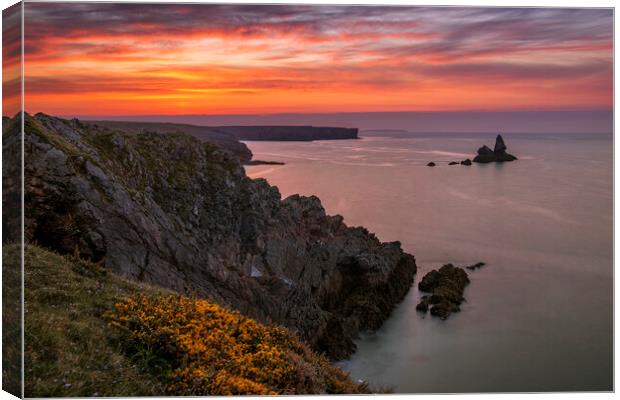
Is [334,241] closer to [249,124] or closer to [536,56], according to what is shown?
[249,124]

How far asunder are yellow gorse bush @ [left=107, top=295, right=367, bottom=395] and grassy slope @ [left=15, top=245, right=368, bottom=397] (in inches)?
1.8

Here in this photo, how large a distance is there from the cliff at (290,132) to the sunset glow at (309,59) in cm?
211

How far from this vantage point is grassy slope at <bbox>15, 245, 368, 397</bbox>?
28.0 ft

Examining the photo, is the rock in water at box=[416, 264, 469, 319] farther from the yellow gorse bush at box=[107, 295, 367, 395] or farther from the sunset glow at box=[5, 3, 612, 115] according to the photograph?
the yellow gorse bush at box=[107, 295, 367, 395]

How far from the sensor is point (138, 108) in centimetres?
1950

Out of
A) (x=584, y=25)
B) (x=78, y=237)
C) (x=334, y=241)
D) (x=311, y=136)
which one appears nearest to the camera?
(x=78, y=237)

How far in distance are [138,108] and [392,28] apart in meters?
8.75

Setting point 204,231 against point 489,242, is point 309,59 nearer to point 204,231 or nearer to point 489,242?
point 489,242

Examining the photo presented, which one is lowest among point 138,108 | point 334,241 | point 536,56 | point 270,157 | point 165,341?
point 334,241

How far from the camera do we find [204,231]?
25.2m

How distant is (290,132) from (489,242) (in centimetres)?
836

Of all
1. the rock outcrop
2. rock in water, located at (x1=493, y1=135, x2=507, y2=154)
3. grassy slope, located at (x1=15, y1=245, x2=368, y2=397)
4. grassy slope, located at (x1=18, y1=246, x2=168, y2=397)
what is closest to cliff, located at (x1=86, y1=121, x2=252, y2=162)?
the rock outcrop

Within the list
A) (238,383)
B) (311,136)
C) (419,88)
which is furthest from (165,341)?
(311,136)

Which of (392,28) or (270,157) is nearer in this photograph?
(392,28)
